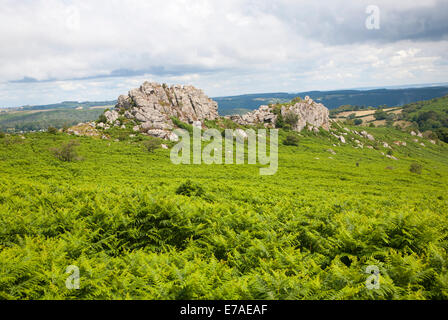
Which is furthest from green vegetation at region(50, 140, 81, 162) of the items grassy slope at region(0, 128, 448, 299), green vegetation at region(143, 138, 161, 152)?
grassy slope at region(0, 128, 448, 299)

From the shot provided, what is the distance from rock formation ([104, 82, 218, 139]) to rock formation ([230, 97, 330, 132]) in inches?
771

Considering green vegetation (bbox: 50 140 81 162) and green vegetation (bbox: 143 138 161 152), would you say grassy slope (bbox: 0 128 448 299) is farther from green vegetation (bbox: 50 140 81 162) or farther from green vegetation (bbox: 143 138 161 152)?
green vegetation (bbox: 143 138 161 152)

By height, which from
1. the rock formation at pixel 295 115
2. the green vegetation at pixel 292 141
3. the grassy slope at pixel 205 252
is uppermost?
the rock formation at pixel 295 115

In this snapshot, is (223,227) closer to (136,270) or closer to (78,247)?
(136,270)

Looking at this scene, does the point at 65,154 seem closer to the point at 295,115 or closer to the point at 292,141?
the point at 292,141

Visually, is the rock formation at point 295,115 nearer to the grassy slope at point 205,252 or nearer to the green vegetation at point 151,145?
the green vegetation at point 151,145

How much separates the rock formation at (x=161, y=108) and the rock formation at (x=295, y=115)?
771 inches

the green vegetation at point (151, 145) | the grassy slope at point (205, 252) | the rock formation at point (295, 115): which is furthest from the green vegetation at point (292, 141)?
the grassy slope at point (205, 252)

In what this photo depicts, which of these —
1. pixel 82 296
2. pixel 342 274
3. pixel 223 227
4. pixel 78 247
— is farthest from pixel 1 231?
pixel 342 274

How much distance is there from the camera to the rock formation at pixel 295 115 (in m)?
125

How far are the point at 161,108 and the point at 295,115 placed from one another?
67167mm
